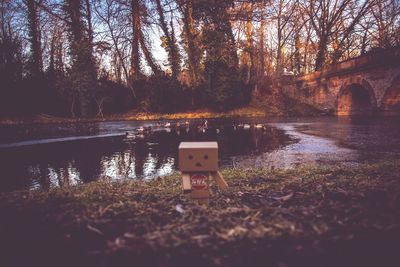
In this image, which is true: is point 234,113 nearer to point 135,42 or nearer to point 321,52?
point 135,42

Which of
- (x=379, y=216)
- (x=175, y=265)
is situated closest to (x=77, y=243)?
(x=175, y=265)

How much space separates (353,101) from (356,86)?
7.84ft

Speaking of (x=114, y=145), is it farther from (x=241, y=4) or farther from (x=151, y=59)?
(x=241, y=4)

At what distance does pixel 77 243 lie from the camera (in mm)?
2031

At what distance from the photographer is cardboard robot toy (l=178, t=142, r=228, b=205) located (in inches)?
117

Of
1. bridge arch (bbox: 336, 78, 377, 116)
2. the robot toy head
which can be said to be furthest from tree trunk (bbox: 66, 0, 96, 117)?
the robot toy head

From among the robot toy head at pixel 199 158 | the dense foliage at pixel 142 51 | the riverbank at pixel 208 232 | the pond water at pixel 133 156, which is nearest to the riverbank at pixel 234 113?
the dense foliage at pixel 142 51

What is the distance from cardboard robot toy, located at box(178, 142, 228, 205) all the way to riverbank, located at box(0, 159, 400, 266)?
167 mm

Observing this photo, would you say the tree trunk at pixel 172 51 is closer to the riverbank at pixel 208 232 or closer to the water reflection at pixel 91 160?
the water reflection at pixel 91 160

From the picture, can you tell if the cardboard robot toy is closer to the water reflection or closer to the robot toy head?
the robot toy head

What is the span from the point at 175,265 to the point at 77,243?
0.74 meters

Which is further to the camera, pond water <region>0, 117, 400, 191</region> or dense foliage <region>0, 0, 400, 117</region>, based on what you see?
dense foliage <region>0, 0, 400, 117</region>

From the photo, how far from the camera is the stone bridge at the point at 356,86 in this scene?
67.6 feet

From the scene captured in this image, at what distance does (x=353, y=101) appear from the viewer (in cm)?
2809
